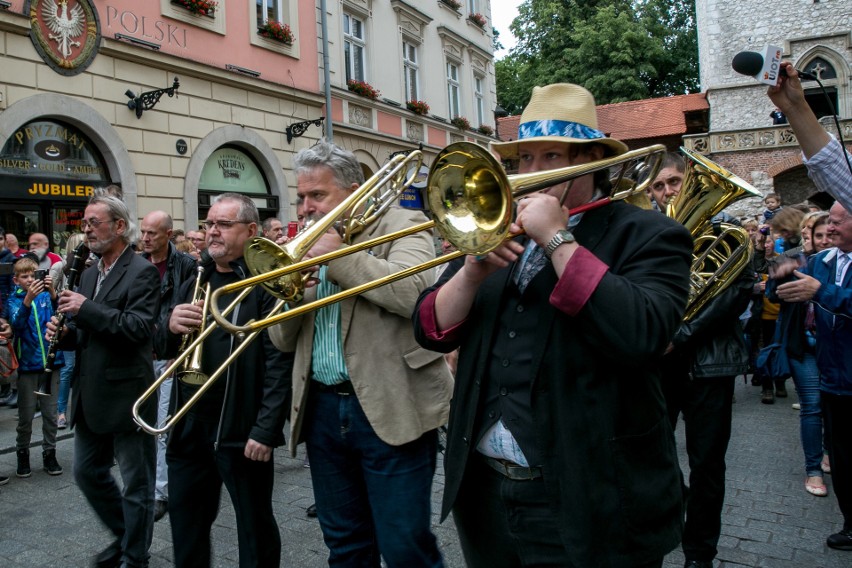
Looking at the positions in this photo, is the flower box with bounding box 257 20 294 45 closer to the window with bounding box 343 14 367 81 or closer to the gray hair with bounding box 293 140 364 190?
the window with bounding box 343 14 367 81

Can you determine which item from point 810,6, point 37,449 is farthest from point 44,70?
point 810,6

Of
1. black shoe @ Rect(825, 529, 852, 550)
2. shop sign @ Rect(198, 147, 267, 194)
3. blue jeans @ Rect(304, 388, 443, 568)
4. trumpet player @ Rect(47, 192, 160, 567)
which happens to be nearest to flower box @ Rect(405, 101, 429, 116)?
shop sign @ Rect(198, 147, 267, 194)

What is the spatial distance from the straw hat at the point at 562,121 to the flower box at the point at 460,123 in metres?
19.3

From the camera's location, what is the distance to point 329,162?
2.96 meters

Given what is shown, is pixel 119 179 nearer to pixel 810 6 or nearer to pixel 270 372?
pixel 270 372

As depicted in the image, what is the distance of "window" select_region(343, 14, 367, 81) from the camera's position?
16438 mm

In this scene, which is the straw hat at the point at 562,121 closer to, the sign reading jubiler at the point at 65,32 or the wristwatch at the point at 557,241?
the wristwatch at the point at 557,241

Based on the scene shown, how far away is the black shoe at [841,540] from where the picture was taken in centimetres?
409

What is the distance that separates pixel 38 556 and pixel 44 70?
7.94 meters

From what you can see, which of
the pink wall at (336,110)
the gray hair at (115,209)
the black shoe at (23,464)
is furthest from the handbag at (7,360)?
the pink wall at (336,110)

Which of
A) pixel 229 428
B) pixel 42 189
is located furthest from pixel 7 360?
pixel 42 189

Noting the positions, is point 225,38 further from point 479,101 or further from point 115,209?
point 479,101

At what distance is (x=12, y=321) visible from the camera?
21.6 feet

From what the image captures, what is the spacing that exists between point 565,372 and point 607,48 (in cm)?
3786
